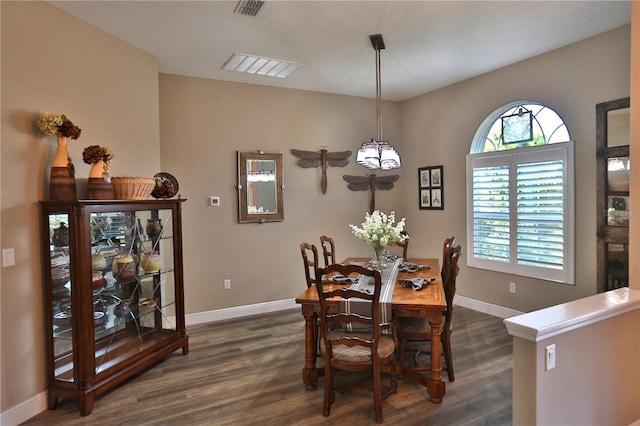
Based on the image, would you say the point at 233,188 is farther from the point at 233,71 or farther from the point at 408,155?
the point at 408,155

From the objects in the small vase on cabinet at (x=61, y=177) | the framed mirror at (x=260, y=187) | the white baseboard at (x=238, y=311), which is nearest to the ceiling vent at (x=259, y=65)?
the framed mirror at (x=260, y=187)

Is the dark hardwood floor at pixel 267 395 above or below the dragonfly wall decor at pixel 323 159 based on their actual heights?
below

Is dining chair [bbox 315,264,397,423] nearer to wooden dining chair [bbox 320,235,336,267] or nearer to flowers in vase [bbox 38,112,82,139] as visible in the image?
wooden dining chair [bbox 320,235,336,267]

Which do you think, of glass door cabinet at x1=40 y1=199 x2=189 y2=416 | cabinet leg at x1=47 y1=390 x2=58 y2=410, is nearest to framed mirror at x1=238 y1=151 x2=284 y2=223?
glass door cabinet at x1=40 y1=199 x2=189 y2=416

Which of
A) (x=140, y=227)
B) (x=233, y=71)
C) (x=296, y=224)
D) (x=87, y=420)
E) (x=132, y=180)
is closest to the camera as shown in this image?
(x=87, y=420)

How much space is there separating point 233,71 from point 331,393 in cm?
360

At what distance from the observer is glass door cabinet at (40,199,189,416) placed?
2.73 meters

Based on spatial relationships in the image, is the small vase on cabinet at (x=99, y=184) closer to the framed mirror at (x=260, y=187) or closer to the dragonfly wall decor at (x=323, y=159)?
the framed mirror at (x=260, y=187)

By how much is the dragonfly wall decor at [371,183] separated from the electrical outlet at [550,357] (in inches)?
158

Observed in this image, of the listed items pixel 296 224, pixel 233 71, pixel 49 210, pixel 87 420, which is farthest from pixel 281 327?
pixel 233 71

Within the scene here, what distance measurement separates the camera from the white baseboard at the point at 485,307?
179 inches

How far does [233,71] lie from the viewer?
4.42 m

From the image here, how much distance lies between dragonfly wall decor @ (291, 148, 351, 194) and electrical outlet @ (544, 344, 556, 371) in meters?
3.88

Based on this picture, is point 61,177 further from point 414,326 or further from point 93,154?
point 414,326
